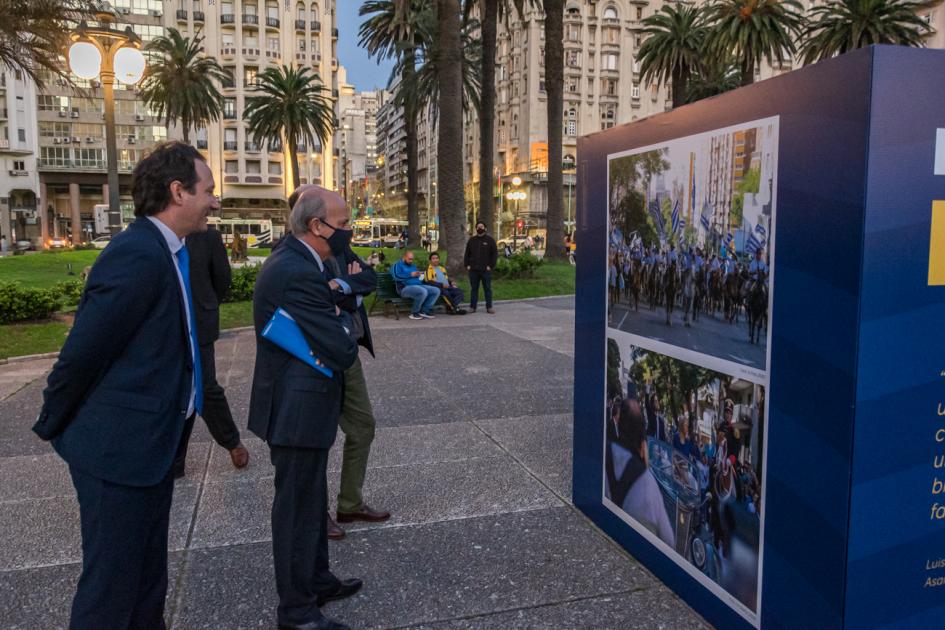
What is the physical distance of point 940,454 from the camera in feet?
8.00

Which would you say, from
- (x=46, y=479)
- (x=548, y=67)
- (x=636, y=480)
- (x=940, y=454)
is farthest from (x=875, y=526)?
(x=548, y=67)

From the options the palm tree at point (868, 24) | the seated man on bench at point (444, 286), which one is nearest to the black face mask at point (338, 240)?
the seated man on bench at point (444, 286)

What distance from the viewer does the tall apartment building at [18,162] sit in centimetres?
6962

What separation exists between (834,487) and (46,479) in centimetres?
486

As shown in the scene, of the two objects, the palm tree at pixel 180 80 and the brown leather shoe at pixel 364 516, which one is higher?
the palm tree at pixel 180 80

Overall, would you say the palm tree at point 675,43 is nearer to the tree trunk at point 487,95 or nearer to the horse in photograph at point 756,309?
the tree trunk at point 487,95

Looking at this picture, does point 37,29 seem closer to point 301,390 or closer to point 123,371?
point 301,390

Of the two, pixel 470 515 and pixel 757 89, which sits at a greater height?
pixel 757 89

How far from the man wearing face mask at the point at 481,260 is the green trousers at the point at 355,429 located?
10.1m

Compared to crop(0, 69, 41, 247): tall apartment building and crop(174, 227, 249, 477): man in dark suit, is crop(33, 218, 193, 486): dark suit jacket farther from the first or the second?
crop(0, 69, 41, 247): tall apartment building

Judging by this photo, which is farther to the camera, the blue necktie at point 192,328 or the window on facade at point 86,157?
the window on facade at point 86,157

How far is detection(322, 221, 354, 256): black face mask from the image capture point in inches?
118

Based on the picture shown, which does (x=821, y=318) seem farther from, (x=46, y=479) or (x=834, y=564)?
(x=46, y=479)

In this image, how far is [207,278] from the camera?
4938mm
